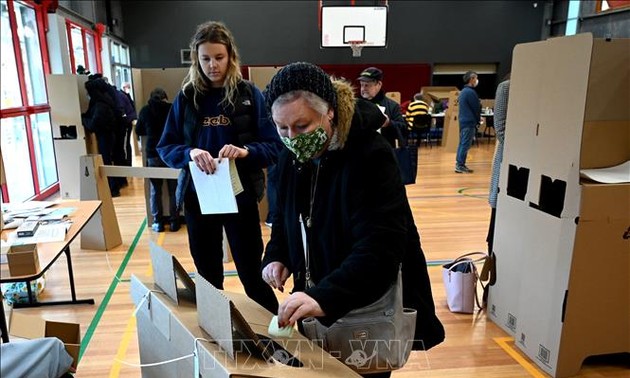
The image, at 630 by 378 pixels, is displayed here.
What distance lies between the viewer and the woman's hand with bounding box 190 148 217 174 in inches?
72.3

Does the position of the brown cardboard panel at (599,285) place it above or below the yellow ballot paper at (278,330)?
below

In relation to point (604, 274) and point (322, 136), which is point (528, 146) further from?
point (322, 136)

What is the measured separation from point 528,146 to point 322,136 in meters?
1.57

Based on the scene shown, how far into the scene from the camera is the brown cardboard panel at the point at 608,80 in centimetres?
188

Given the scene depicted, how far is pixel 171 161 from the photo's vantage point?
1.97m

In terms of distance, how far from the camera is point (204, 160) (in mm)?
1836

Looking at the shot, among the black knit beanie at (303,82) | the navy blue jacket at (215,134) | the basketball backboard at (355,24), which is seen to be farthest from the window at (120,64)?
the black knit beanie at (303,82)

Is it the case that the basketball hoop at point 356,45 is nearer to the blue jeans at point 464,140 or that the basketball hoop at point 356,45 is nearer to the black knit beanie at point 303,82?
the blue jeans at point 464,140

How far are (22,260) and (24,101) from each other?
4612 millimetres

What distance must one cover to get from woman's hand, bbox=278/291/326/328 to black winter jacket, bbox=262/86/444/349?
14 millimetres

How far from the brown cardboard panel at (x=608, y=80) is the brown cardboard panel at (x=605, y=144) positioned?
0.12ft

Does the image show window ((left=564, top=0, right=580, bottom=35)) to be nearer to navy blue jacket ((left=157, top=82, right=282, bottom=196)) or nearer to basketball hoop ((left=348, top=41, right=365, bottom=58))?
basketball hoop ((left=348, top=41, right=365, bottom=58))

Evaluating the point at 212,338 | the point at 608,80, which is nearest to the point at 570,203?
the point at 608,80

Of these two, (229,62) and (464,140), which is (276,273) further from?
(464,140)
